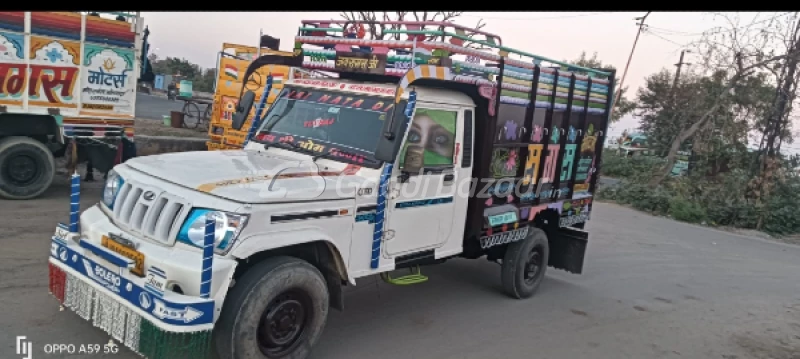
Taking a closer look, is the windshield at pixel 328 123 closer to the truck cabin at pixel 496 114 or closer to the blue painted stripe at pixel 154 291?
the truck cabin at pixel 496 114

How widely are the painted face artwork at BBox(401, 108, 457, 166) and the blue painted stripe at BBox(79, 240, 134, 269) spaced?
219 cm

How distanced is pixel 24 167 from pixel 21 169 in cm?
4

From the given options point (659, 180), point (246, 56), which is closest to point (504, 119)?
point (246, 56)

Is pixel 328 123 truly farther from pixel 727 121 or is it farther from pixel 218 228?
pixel 727 121

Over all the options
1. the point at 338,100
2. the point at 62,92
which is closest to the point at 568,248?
the point at 338,100

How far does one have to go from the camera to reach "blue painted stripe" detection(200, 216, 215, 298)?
130 inches

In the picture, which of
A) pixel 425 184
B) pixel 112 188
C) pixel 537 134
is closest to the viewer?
pixel 112 188

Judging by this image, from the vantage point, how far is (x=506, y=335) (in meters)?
5.41

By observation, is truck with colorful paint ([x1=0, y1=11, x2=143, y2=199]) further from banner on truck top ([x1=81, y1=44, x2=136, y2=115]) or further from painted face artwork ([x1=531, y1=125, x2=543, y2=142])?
painted face artwork ([x1=531, y1=125, x2=543, y2=142])

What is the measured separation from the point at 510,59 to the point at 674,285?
4.43 metres

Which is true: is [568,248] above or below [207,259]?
below

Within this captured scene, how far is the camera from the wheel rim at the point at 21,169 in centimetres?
804

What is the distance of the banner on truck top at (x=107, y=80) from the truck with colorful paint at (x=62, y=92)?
0.01 metres

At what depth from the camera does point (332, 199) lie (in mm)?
4113
